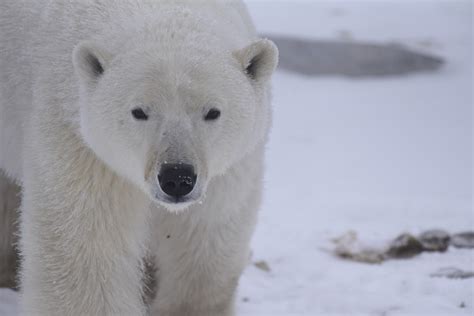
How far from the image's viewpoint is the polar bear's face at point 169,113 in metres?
3.13

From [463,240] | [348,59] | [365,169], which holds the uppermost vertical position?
[348,59]

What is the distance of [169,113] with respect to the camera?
3.22m

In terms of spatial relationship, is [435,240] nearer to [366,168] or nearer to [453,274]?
[453,274]

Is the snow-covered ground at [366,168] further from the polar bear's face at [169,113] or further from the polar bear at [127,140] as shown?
the polar bear's face at [169,113]

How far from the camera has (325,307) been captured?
15.4 ft

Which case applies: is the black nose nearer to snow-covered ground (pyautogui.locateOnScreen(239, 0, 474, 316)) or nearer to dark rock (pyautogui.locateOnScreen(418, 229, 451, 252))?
snow-covered ground (pyautogui.locateOnScreen(239, 0, 474, 316))

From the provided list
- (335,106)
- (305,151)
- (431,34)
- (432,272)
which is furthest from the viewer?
(431,34)

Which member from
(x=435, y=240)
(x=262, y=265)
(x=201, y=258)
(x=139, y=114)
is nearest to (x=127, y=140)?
(x=139, y=114)

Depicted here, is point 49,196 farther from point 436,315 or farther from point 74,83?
point 436,315

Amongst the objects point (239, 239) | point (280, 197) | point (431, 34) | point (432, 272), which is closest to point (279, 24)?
point (431, 34)

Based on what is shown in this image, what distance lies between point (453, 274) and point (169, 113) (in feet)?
7.95

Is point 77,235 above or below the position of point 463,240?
below

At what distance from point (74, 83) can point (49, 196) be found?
45cm

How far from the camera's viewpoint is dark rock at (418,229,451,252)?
539 centimetres
